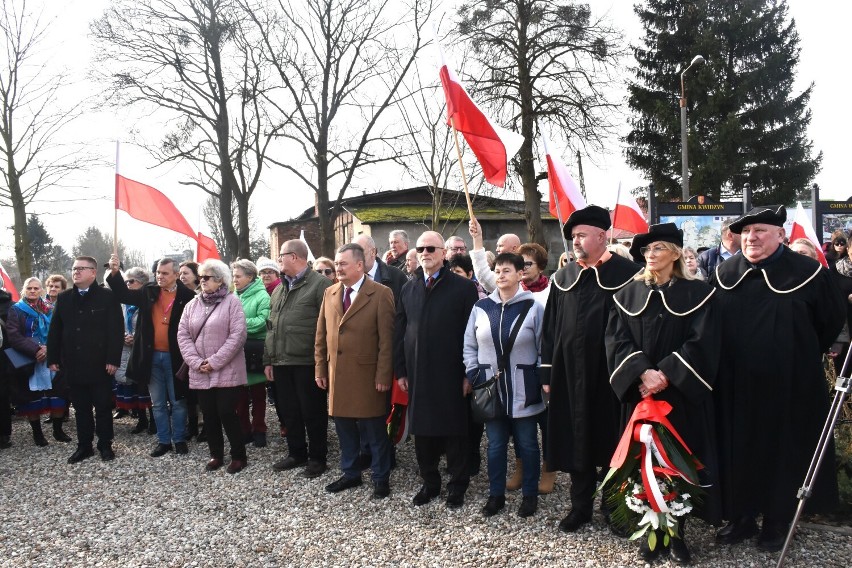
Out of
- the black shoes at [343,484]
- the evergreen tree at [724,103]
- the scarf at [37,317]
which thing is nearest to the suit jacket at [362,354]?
the black shoes at [343,484]

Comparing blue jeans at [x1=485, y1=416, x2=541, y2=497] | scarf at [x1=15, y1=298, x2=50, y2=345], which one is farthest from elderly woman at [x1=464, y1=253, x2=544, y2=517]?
scarf at [x1=15, y1=298, x2=50, y2=345]

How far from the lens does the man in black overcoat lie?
529 cm

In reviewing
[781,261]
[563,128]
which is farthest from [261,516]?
[563,128]

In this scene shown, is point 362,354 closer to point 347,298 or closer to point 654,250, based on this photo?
point 347,298

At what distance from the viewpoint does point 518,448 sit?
524 cm

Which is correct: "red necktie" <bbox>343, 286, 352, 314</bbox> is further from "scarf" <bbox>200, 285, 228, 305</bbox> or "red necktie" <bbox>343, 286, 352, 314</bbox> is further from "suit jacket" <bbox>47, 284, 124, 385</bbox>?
"suit jacket" <bbox>47, 284, 124, 385</bbox>

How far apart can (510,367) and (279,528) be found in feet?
Answer: 6.66

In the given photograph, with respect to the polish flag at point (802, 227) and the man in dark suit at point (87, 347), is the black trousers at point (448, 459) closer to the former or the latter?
the man in dark suit at point (87, 347)

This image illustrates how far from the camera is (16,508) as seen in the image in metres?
5.97

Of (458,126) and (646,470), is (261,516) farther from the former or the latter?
(458,126)

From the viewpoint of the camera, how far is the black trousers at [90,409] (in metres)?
7.17

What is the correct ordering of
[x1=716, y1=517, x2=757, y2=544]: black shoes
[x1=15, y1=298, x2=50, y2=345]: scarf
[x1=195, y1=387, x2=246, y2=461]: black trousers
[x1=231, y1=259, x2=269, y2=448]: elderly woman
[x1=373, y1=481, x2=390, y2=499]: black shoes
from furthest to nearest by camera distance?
1. [x1=15, y1=298, x2=50, y2=345]: scarf
2. [x1=231, y1=259, x2=269, y2=448]: elderly woman
3. [x1=195, y1=387, x2=246, y2=461]: black trousers
4. [x1=373, y1=481, x2=390, y2=499]: black shoes
5. [x1=716, y1=517, x2=757, y2=544]: black shoes

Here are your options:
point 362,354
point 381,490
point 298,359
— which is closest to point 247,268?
point 298,359

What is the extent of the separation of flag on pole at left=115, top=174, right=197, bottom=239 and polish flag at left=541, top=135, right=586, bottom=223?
4.22 metres
